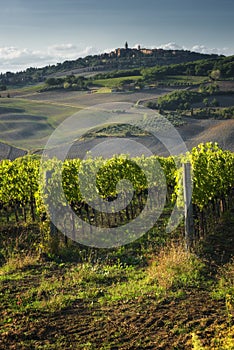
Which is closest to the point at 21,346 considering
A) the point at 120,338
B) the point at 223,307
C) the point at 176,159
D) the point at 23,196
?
the point at 120,338

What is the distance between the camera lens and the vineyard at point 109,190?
44.0 feet

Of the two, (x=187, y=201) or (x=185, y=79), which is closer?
(x=187, y=201)

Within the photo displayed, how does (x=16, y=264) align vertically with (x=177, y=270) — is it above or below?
below

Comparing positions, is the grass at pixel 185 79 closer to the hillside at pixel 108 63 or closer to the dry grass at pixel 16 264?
the hillside at pixel 108 63

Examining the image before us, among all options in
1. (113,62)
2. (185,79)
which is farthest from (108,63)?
(185,79)

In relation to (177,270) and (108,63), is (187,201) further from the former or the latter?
(108,63)

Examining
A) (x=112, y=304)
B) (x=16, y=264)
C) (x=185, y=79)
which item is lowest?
(x=16, y=264)

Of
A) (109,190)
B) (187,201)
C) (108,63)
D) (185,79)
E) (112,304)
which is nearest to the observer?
(112,304)

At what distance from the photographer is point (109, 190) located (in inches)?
640

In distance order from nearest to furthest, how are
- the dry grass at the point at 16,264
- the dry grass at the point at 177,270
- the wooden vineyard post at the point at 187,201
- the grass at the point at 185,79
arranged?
the dry grass at the point at 177,270 < the dry grass at the point at 16,264 < the wooden vineyard post at the point at 187,201 < the grass at the point at 185,79

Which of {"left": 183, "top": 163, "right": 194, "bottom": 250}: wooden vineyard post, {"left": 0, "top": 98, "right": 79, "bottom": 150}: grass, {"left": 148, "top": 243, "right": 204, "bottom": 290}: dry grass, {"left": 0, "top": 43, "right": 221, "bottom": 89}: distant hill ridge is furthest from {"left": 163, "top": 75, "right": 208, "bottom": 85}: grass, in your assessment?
{"left": 148, "top": 243, "right": 204, "bottom": 290}: dry grass

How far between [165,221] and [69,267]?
18.0 ft

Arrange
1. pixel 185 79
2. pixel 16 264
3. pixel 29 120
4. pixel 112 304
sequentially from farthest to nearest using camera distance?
1. pixel 185 79
2. pixel 29 120
3. pixel 16 264
4. pixel 112 304

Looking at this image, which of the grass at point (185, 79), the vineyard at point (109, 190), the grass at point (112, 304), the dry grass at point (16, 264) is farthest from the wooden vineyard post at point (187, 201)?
the grass at point (185, 79)
